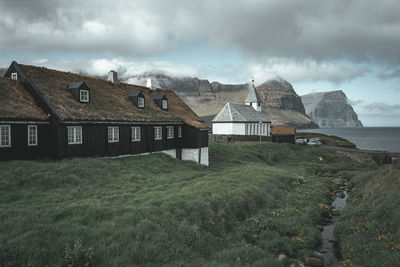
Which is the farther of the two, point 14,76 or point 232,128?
point 232,128

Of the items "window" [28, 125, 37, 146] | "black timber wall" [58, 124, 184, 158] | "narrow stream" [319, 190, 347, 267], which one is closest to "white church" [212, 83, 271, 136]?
"black timber wall" [58, 124, 184, 158]

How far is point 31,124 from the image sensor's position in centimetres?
2256

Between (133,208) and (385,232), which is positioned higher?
(133,208)

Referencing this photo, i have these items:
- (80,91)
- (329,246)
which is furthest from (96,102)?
(329,246)

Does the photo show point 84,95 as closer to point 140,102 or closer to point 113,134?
point 113,134

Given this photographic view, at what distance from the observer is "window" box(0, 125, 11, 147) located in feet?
67.9

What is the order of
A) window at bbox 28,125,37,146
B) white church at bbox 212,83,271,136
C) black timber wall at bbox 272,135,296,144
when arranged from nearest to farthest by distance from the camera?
1. window at bbox 28,125,37,146
2. white church at bbox 212,83,271,136
3. black timber wall at bbox 272,135,296,144

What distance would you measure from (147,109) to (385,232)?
26.5 meters

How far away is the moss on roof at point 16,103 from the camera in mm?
21312

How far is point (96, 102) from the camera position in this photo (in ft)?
93.7

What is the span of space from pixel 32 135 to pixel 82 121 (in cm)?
400

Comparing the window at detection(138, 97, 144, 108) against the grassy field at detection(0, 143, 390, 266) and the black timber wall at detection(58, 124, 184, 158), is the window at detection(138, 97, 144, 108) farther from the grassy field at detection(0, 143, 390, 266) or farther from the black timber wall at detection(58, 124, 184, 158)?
the grassy field at detection(0, 143, 390, 266)

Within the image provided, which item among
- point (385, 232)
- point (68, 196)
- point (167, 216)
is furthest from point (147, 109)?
point (385, 232)

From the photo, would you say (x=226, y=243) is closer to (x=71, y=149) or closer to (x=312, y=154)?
(x=71, y=149)
